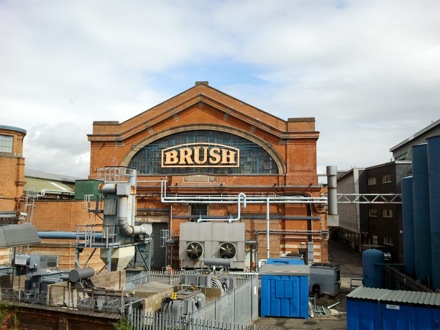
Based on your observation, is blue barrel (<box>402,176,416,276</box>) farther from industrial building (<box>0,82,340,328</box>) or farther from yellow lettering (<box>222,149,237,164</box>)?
yellow lettering (<box>222,149,237,164</box>)

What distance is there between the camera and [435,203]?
17.6 metres

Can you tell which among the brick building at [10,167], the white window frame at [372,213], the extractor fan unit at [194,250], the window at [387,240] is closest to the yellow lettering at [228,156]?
the extractor fan unit at [194,250]

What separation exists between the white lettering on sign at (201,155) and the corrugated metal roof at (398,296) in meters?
20.0

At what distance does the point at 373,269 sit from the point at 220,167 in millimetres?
14705

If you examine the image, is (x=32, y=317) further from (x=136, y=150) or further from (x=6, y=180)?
(x=136, y=150)

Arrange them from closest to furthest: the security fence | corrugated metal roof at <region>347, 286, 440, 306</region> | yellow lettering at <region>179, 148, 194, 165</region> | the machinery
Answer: the security fence, corrugated metal roof at <region>347, 286, 440, 306</region>, the machinery, yellow lettering at <region>179, 148, 194, 165</region>

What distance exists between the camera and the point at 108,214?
918 inches

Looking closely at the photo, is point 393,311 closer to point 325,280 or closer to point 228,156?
point 325,280

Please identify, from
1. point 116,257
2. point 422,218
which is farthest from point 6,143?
point 422,218

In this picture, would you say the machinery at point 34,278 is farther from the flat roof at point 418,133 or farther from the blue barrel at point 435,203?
the flat roof at point 418,133

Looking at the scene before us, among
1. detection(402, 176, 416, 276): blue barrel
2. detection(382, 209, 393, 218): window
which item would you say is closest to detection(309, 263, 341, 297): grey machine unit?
detection(402, 176, 416, 276): blue barrel

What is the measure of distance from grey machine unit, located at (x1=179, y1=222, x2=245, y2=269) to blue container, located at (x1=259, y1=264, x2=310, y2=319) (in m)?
9.24

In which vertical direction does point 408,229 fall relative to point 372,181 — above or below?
below

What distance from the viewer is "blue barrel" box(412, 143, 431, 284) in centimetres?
1966
